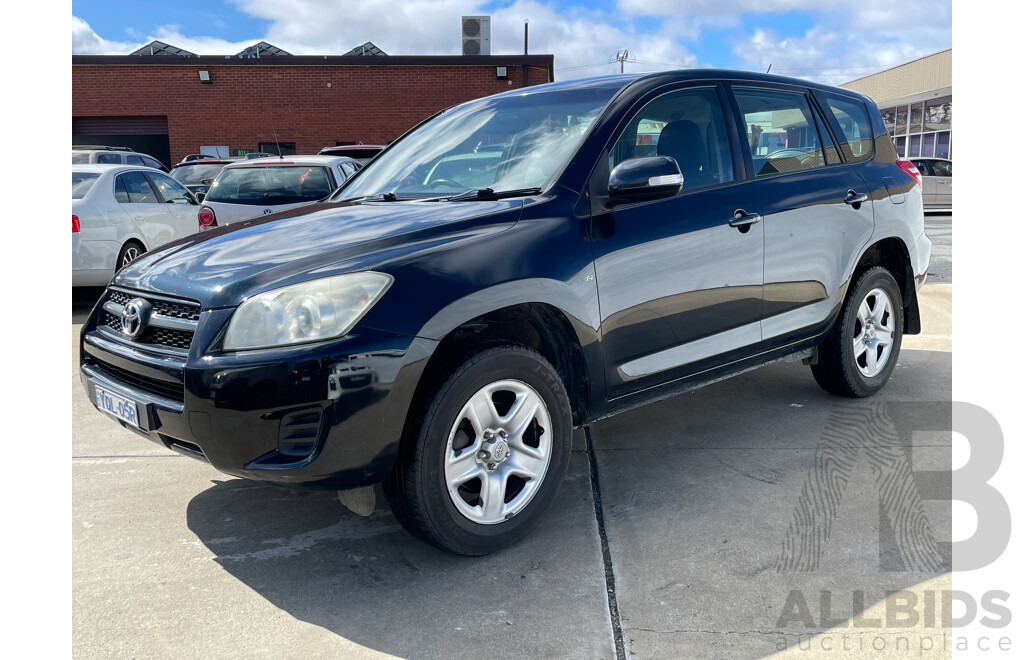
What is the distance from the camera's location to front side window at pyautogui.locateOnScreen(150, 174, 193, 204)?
393 inches

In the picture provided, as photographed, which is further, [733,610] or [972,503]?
[972,503]

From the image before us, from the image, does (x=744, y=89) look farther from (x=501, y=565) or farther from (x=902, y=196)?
(x=501, y=565)

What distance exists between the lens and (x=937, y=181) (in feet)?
66.8

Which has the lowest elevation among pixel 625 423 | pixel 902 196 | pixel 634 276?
pixel 625 423

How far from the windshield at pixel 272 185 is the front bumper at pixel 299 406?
6.80m

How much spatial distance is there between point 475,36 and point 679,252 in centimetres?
2484

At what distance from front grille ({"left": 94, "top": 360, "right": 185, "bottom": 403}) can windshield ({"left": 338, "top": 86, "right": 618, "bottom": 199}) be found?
1446 millimetres

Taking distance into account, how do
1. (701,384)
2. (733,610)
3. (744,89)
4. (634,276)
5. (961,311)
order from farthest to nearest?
1. (961,311)
2. (744,89)
3. (701,384)
4. (634,276)
5. (733,610)

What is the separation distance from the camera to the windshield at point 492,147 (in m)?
3.61

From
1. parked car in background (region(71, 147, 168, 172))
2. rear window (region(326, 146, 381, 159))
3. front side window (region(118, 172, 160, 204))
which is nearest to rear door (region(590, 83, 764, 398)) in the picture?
front side window (region(118, 172, 160, 204))

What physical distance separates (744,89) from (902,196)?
4.79ft

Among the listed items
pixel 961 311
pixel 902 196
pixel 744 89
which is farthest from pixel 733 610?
pixel 961 311

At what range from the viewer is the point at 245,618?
278cm

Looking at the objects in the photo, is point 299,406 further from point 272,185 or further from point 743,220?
point 272,185
